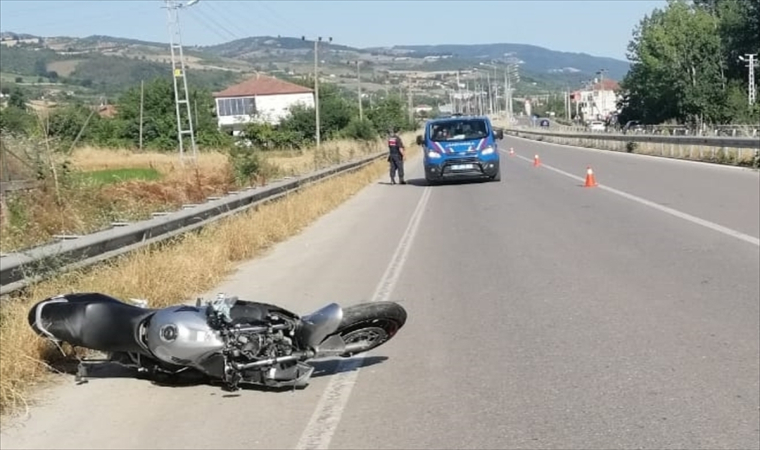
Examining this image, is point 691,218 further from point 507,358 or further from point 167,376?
point 167,376

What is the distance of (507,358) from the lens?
302 inches

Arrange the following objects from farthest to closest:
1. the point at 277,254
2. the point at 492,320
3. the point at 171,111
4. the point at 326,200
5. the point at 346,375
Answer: the point at 171,111 < the point at 326,200 < the point at 277,254 < the point at 492,320 < the point at 346,375

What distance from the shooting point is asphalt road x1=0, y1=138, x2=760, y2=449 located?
5938mm

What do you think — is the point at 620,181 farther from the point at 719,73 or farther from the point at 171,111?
the point at 719,73

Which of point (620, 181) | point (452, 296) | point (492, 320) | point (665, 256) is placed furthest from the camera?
point (620, 181)

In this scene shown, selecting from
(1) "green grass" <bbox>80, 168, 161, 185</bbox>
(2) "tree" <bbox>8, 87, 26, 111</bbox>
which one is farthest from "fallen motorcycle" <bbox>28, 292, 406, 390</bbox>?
(2) "tree" <bbox>8, 87, 26, 111</bbox>

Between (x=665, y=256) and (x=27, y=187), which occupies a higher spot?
(x=27, y=187)

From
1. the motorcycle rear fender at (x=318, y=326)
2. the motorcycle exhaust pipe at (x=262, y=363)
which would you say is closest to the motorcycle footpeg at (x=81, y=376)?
the motorcycle exhaust pipe at (x=262, y=363)

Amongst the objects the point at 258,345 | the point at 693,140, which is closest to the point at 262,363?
the point at 258,345

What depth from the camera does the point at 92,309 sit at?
665cm

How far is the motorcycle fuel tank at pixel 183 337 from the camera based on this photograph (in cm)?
643

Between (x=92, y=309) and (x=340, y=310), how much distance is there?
1.63 metres

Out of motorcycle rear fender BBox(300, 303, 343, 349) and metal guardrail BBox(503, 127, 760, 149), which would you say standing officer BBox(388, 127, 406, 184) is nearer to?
metal guardrail BBox(503, 127, 760, 149)

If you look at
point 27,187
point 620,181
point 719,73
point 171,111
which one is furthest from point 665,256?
point 719,73
